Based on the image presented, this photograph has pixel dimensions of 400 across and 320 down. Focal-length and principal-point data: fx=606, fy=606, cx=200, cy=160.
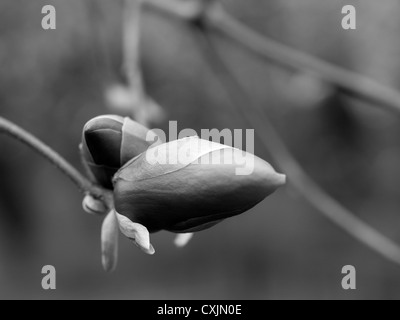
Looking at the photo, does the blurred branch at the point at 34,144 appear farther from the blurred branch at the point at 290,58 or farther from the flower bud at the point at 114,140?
the blurred branch at the point at 290,58

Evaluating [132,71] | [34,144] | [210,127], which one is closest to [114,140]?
[34,144]

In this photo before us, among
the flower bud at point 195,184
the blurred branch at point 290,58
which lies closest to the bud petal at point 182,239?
the flower bud at point 195,184

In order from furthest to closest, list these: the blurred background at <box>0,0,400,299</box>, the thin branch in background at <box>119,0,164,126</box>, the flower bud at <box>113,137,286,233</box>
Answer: the blurred background at <box>0,0,400,299</box>
the thin branch in background at <box>119,0,164,126</box>
the flower bud at <box>113,137,286,233</box>

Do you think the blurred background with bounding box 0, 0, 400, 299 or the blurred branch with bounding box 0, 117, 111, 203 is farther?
the blurred background with bounding box 0, 0, 400, 299

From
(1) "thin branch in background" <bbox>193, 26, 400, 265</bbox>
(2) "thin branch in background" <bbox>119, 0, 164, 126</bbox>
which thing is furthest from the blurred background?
(1) "thin branch in background" <bbox>193, 26, 400, 265</bbox>

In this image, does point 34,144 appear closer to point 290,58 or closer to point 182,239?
point 182,239

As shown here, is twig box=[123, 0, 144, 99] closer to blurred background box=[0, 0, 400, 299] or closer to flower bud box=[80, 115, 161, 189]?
blurred background box=[0, 0, 400, 299]
